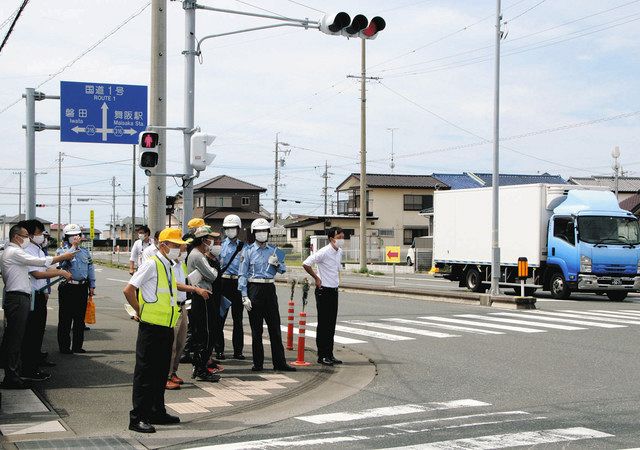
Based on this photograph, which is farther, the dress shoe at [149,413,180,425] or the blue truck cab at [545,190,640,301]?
the blue truck cab at [545,190,640,301]

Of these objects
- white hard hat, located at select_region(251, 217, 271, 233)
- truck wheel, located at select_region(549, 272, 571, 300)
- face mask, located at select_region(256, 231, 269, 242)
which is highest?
white hard hat, located at select_region(251, 217, 271, 233)

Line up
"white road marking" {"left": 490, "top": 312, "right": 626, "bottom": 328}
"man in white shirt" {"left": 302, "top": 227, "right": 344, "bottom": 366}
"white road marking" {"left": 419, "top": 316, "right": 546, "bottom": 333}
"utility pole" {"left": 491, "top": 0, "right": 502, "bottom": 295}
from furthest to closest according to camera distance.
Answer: "utility pole" {"left": 491, "top": 0, "right": 502, "bottom": 295}
"white road marking" {"left": 490, "top": 312, "right": 626, "bottom": 328}
"white road marking" {"left": 419, "top": 316, "right": 546, "bottom": 333}
"man in white shirt" {"left": 302, "top": 227, "right": 344, "bottom": 366}

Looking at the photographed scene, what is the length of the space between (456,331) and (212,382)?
6.95 meters

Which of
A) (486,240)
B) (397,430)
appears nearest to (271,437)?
(397,430)

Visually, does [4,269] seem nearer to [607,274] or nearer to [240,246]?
[240,246]

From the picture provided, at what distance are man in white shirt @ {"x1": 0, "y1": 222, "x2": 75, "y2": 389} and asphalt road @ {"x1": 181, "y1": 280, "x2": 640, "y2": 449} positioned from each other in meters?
3.44

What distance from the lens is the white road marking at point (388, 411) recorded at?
7.87m

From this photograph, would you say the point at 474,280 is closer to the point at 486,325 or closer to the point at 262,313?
the point at 486,325

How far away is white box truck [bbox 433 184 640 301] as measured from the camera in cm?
2466

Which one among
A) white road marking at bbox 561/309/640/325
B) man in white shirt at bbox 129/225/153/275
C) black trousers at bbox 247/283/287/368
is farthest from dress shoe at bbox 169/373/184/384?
white road marking at bbox 561/309/640/325

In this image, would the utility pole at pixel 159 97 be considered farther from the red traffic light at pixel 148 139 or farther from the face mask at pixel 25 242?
the face mask at pixel 25 242

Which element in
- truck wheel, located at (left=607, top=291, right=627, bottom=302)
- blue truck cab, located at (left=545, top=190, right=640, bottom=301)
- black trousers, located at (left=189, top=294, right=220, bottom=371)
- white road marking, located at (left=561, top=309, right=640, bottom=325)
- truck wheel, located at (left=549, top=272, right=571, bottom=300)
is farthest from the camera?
truck wheel, located at (left=607, top=291, right=627, bottom=302)

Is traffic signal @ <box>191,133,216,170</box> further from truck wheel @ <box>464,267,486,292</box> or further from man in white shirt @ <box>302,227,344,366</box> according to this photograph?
truck wheel @ <box>464,267,486,292</box>

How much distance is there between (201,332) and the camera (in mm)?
9820
